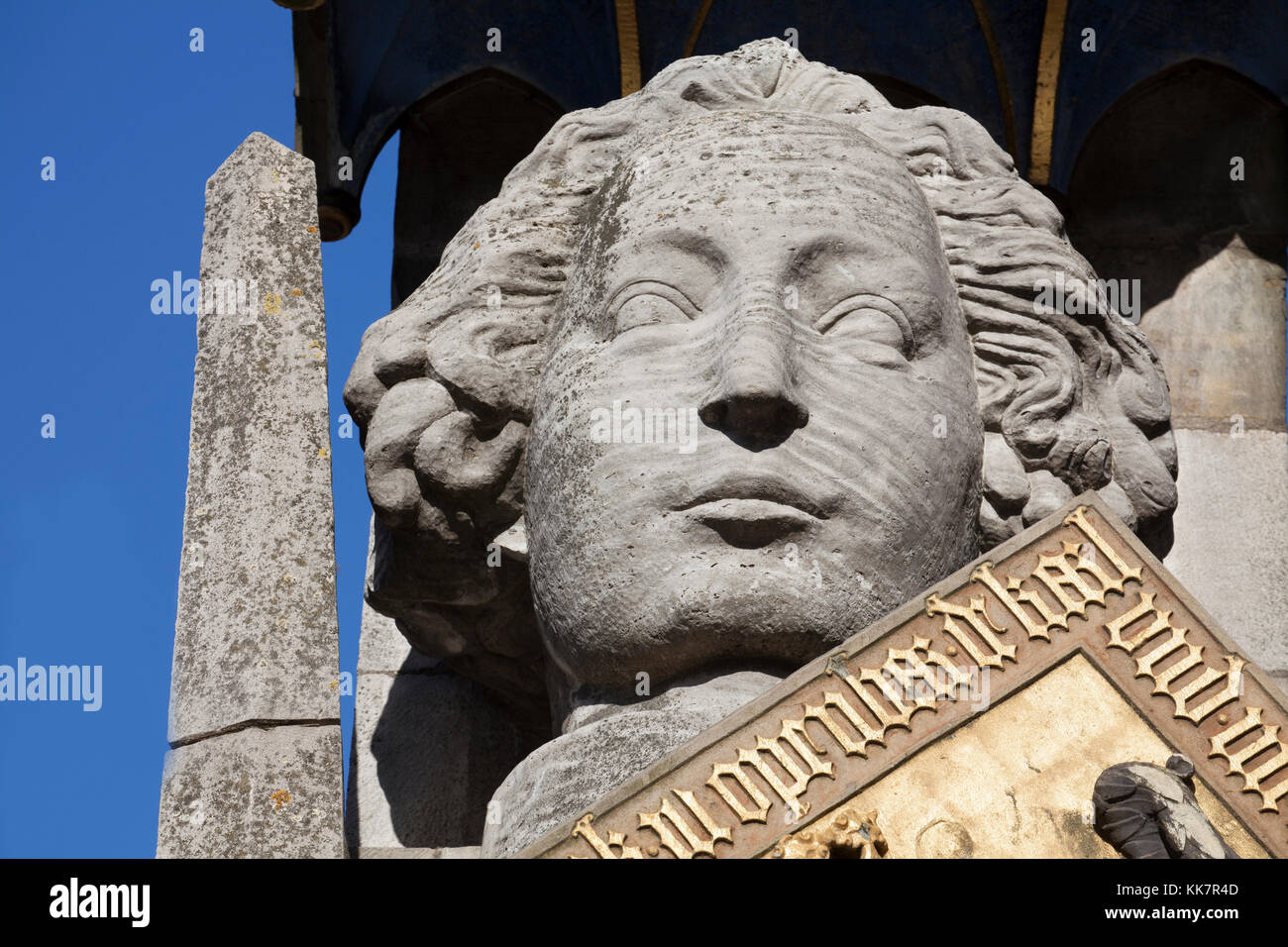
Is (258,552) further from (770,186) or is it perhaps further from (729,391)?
(770,186)

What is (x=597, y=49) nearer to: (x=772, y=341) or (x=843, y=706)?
(x=772, y=341)

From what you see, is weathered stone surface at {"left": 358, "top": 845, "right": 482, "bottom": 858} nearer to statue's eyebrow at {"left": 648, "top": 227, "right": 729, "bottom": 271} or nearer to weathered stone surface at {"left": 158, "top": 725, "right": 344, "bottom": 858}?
weathered stone surface at {"left": 158, "top": 725, "right": 344, "bottom": 858}

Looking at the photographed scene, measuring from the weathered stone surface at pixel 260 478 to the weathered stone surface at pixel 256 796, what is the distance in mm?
56

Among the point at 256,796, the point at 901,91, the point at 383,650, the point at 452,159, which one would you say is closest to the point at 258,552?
the point at 256,796

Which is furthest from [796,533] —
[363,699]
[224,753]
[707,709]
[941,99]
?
[941,99]

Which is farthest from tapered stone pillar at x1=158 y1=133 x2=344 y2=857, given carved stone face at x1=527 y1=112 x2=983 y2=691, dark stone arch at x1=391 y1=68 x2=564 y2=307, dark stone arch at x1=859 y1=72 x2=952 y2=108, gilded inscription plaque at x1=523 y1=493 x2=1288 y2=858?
dark stone arch at x1=859 y1=72 x2=952 y2=108

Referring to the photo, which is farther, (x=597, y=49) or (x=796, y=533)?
(x=597, y=49)

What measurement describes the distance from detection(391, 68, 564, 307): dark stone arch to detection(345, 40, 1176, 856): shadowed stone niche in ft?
6.05

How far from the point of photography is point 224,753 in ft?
18.0

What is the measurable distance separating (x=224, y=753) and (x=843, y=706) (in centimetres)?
161

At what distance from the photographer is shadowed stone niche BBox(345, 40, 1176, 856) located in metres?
5.56

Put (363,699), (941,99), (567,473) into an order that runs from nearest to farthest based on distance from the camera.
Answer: (567,473)
(363,699)
(941,99)

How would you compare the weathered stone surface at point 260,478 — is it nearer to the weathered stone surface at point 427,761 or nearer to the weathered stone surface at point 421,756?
the weathered stone surface at point 421,756
